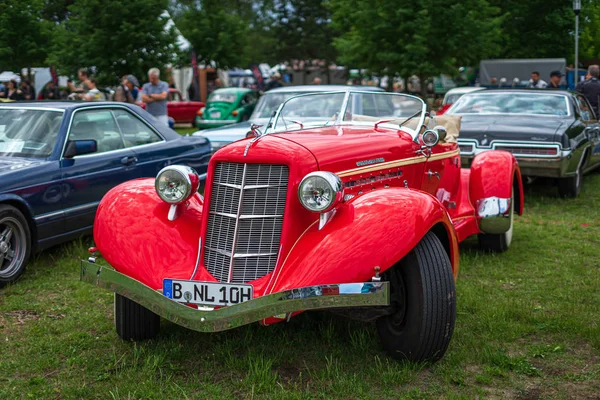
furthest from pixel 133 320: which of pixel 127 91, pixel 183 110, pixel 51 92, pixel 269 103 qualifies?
pixel 51 92

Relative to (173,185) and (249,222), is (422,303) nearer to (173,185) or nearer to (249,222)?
(249,222)

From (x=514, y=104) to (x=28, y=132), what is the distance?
6.90 m

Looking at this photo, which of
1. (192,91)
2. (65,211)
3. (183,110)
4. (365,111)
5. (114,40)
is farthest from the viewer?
(192,91)

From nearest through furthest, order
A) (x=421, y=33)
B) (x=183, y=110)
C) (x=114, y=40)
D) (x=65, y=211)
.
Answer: (x=65, y=211) < (x=114, y=40) < (x=421, y=33) < (x=183, y=110)

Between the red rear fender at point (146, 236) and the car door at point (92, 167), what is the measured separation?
1913mm

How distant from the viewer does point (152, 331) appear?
14.7 feet

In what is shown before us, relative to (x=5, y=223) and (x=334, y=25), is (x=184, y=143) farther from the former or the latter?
(x=334, y=25)

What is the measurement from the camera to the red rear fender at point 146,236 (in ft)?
13.6

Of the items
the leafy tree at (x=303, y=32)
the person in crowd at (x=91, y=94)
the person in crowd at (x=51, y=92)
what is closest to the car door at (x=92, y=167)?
the person in crowd at (x=91, y=94)

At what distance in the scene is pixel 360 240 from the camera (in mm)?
3781

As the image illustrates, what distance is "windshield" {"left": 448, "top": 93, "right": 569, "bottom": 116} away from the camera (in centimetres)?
1010

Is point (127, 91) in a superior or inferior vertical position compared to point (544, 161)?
superior

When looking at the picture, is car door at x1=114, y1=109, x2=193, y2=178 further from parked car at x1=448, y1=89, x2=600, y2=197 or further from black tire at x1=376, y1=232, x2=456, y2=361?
parked car at x1=448, y1=89, x2=600, y2=197

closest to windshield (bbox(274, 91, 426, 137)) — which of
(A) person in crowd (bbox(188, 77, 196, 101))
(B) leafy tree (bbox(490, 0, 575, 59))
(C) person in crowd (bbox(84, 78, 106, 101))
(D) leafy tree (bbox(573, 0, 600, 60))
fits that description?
(C) person in crowd (bbox(84, 78, 106, 101))
